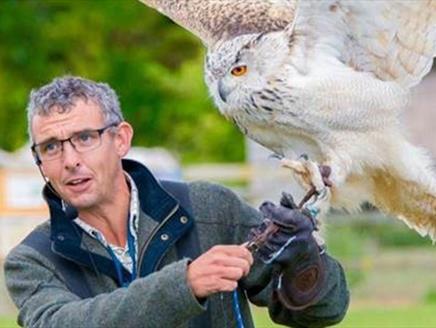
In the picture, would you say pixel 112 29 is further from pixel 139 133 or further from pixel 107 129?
pixel 107 129

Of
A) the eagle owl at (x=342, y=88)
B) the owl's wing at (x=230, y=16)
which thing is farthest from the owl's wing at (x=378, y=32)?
the owl's wing at (x=230, y=16)

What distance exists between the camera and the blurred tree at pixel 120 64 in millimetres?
21844

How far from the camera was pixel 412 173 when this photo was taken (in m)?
6.51

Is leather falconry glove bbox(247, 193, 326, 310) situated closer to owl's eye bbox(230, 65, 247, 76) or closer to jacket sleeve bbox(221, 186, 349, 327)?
jacket sleeve bbox(221, 186, 349, 327)

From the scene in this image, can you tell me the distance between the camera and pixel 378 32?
6340 mm

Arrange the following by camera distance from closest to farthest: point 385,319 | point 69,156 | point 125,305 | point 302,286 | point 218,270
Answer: point 218,270 < point 125,305 < point 69,156 < point 302,286 < point 385,319

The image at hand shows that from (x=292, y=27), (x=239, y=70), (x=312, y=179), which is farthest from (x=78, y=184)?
(x=292, y=27)

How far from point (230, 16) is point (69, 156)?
2.33 meters

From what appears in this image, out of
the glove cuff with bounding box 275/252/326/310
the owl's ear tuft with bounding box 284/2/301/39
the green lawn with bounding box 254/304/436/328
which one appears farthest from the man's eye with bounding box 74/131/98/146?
the green lawn with bounding box 254/304/436/328

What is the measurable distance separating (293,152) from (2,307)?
8.02 m

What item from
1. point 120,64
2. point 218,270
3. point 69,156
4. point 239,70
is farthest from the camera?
point 120,64

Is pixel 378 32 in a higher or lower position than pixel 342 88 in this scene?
higher

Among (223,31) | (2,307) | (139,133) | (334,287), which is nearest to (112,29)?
(139,133)

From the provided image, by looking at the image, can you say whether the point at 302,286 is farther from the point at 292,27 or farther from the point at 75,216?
the point at 292,27
